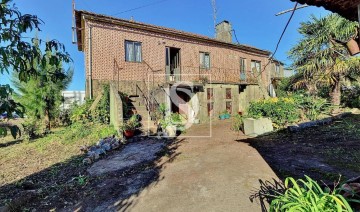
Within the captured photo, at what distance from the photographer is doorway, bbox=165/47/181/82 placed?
16641 millimetres

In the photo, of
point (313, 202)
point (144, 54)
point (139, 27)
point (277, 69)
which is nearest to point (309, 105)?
point (144, 54)

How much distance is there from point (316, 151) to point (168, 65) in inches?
450

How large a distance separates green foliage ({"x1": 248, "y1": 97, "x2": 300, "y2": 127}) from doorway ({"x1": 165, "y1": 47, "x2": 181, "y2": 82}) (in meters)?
7.05

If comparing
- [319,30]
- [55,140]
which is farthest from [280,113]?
[55,140]

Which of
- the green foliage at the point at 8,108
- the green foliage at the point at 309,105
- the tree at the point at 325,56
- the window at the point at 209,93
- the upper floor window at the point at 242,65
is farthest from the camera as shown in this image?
the upper floor window at the point at 242,65

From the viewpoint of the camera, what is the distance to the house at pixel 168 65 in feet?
45.3

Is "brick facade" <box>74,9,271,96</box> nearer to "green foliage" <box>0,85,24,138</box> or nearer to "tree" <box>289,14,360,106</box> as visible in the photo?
"tree" <box>289,14,360,106</box>

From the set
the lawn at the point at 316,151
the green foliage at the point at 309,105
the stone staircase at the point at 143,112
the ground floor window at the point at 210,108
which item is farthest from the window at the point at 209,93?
the lawn at the point at 316,151

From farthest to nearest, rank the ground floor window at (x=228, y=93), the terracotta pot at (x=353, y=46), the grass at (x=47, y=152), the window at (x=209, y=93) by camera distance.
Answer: the ground floor window at (x=228, y=93) → the window at (x=209, y=93) → the grass at (x=47, y=152) → the terracotta pot at (x=353, y=46)

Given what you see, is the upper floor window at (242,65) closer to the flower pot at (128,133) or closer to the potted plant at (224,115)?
the potted plant at (224,115)

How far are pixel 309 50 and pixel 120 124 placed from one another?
12.1 meters

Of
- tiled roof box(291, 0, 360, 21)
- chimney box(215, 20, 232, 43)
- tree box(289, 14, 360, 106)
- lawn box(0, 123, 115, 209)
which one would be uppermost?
chimney box(215, 20, 232, 43)

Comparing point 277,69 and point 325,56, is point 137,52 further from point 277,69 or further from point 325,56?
point 277,69

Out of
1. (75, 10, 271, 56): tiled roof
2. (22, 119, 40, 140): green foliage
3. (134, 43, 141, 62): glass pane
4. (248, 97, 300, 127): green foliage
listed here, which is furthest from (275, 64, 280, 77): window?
(22, 119, 40, 140): green foliage
